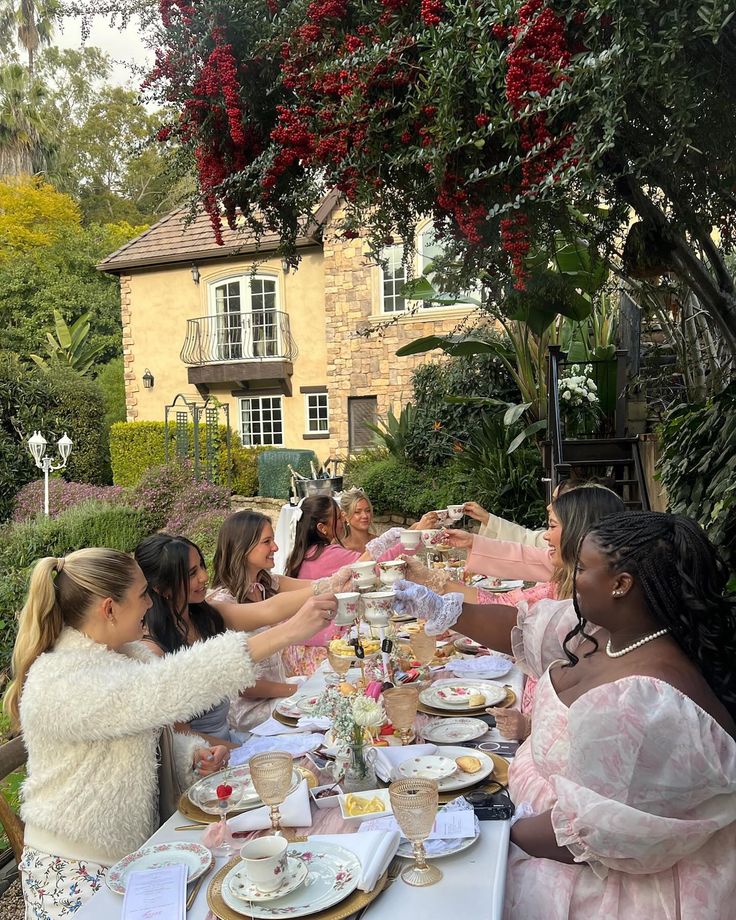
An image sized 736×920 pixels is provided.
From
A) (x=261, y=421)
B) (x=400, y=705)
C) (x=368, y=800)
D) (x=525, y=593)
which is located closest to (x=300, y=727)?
(x=400, y=705)

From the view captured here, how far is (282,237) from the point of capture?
302cm

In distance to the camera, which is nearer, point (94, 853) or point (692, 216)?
point (94, 853)

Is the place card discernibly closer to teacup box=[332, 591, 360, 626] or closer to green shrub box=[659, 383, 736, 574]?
teacup box=[332, 591, 360, 626]

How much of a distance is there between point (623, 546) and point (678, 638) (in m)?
0.26

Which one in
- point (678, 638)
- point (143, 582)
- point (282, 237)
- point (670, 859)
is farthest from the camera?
point (282, 237)

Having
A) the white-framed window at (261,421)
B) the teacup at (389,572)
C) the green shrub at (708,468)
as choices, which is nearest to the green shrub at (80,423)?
the white-framed window at (261,421)

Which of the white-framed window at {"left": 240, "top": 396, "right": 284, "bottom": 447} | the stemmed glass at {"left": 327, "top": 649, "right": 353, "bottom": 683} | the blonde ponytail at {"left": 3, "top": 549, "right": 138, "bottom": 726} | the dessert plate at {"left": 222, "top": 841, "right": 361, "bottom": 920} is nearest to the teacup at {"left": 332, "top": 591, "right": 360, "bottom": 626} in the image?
the stemmed glass at {"left": 327, "top": 649, "right": 353, "bottom": 683}

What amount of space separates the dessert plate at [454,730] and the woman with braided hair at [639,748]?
0.44 metres

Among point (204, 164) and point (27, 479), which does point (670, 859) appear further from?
point (27, 479)

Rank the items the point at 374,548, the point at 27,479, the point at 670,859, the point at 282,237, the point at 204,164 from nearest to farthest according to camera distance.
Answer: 1. the point at 670,859
2. the point at 204,164
3. the point at 282,237
4. the point at 374,548
5. the point at 27,479

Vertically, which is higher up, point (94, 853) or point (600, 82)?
point (600, 82)

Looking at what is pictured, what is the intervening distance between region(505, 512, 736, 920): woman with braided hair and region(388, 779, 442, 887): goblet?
304 mm

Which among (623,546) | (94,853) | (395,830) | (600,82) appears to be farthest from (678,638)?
(94,853)

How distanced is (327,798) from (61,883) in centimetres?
83
